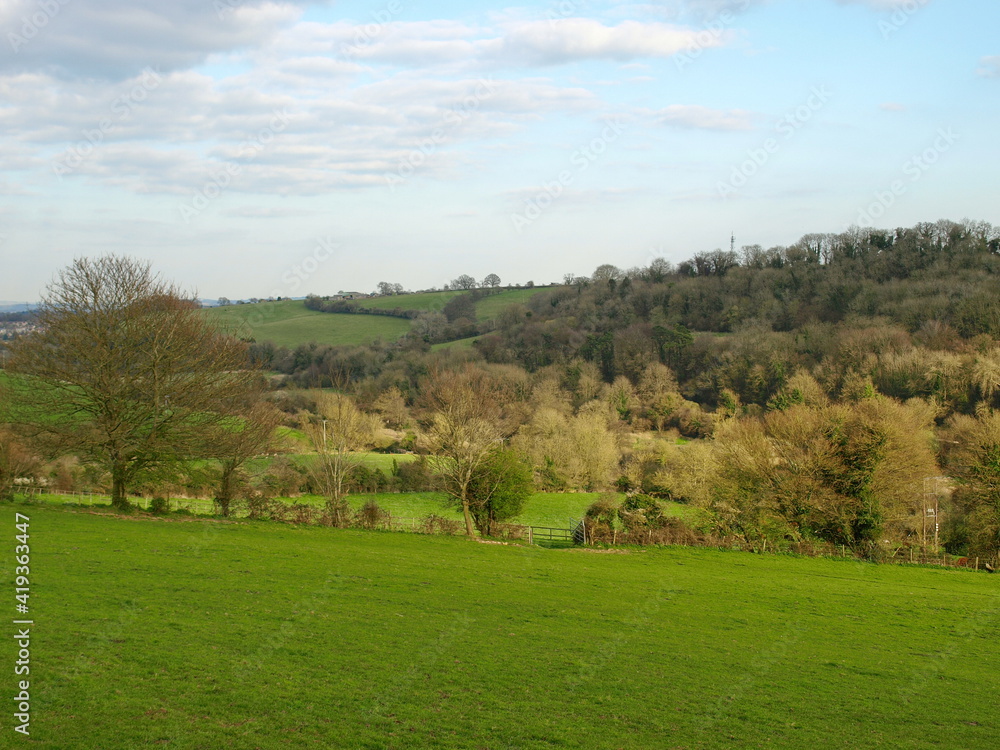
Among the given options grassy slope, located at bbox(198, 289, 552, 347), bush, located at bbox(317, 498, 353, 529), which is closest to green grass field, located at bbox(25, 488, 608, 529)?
bush, located at bbox(317, 498, 353, 529)

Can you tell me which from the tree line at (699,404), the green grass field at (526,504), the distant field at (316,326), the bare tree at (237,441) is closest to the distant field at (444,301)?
the tree line at (699,404)

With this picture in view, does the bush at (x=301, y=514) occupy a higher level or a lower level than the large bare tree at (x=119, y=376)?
lower

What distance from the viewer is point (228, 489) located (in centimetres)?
3378

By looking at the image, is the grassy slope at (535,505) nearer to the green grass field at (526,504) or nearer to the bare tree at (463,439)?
the green grass field at (526,504)

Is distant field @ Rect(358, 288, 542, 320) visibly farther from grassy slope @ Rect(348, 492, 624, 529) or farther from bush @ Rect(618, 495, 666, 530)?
bush @ Rect(618, 495, 666, 530)

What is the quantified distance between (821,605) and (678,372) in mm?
84947

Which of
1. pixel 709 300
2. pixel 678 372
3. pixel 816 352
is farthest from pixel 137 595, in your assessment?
pixel 709 300

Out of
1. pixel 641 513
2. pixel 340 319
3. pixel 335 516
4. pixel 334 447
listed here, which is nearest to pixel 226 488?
pixel 335 516

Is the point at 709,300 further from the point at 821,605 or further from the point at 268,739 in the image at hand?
the point at 268,739

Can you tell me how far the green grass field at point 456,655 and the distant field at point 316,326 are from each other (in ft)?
337

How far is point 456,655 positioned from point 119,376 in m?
22.5

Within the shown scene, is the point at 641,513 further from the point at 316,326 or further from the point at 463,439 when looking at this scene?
the point at 316,326

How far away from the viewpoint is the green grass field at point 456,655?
988cm

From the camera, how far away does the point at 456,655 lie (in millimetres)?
13492
